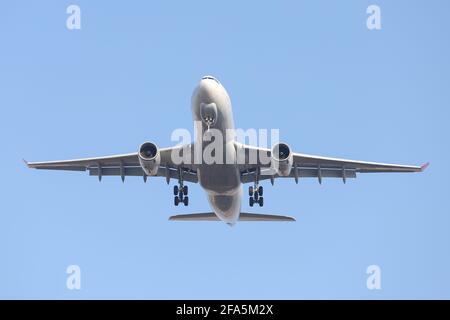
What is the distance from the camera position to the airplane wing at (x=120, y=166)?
37.4 meters

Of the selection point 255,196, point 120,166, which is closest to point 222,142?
point 255,196

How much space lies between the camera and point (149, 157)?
114 feet

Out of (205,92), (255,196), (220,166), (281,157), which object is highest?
(205,92)

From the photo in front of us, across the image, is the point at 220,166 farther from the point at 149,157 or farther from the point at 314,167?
the point at 314,167

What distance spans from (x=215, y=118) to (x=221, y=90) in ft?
5.11

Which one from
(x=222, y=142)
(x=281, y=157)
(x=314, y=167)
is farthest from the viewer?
(x=314, y=167)

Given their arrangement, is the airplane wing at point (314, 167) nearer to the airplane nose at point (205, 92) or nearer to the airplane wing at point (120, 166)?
the airplane wing at point (120, 166)

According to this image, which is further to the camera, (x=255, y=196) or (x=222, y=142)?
(x=255, y=196)

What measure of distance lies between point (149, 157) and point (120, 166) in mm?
4970

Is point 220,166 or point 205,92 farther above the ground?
point 205,92

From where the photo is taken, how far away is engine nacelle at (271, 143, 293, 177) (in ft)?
113

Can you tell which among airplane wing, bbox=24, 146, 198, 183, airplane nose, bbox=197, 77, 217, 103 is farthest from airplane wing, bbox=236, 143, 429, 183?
airplane nose, bbox=197, 77, 217, 103

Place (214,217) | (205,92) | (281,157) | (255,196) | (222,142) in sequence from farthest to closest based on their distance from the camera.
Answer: (214,217) → (255,196) → (281,157) → (222,142) → (205,92)

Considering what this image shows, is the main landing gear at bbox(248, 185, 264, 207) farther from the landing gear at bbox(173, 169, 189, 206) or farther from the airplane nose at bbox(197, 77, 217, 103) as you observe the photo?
the airplane nose at bbox(197, 77, 217, 103)
